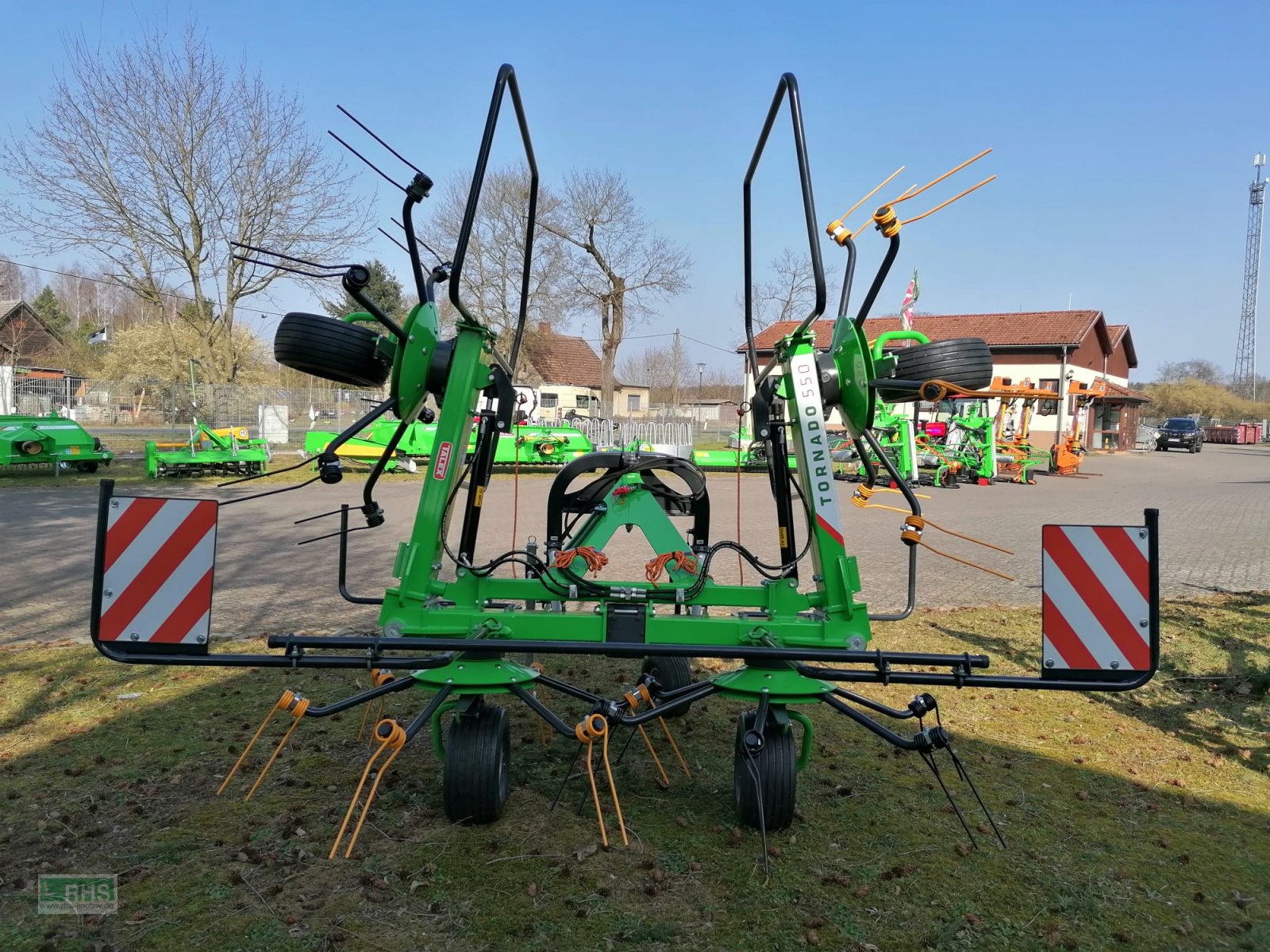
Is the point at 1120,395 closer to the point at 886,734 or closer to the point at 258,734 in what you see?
the point at 886,734

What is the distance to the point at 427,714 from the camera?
10.5 ft

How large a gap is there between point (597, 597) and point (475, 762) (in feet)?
2.85

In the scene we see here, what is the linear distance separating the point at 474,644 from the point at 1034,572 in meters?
7.82

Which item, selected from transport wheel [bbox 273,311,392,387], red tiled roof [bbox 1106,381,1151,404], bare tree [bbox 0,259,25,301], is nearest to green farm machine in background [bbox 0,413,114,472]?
transport wheel [bbox 273,311,392,387]

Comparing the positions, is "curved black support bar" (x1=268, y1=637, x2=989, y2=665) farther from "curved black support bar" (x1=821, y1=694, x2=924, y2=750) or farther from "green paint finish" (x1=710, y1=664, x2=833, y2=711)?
"curved black support bar" (x1=821, y1=694, x2=924, y2=750)

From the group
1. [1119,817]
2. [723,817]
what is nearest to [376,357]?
[723,817]

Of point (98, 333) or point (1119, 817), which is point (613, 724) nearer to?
point (1119, 817)

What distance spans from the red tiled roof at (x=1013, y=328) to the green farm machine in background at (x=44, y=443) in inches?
1098

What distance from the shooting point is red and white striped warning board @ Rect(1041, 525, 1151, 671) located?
309 cm

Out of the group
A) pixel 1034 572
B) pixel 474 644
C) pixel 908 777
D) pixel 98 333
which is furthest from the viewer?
pixel 98 333

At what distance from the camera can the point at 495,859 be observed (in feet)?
10.4

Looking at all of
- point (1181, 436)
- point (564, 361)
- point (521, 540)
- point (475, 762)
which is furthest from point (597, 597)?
point (564, 361)

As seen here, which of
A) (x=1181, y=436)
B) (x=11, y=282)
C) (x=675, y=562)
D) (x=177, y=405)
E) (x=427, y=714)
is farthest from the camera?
(x=11, y=282)

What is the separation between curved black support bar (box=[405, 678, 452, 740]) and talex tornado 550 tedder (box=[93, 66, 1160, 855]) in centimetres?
1
